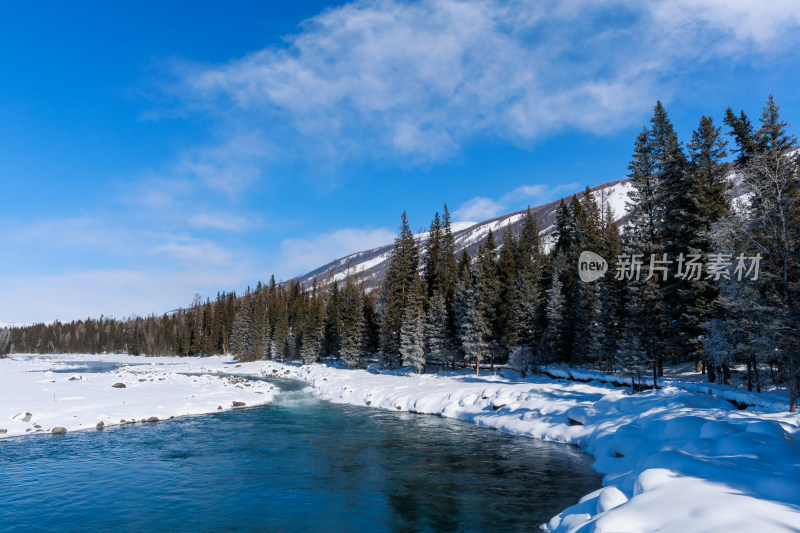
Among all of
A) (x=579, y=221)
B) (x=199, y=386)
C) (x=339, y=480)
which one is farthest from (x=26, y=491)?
(x=579, y=221)

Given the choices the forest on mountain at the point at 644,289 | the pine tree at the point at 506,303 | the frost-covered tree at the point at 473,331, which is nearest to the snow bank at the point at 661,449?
the forest on mountain at the point at 644,289

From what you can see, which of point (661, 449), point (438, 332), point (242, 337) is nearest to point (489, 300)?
point (438, 332)

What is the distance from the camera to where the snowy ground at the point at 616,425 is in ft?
27.0

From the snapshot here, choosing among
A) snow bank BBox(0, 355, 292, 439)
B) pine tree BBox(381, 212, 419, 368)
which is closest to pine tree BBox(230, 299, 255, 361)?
pine tree BBox(381, 212, 419, 368)

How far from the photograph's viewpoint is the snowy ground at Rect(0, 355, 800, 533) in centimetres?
824

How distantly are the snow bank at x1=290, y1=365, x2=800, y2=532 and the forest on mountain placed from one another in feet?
17.2

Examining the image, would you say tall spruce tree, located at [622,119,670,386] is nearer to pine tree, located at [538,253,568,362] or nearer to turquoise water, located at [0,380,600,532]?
pine tree, located at [538,253,568,362]

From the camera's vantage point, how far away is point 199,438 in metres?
21.5

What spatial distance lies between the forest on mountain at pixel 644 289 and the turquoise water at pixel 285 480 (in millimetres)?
12439

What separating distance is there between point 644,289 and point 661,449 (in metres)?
19.6

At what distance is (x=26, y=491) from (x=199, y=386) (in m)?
29.2

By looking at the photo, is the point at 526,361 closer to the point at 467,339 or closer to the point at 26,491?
the point at 467,339

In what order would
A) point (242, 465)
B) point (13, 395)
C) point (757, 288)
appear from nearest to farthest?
point (242, 465) → point (757, 288) → point (13, 395)

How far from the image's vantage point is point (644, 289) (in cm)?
3050
